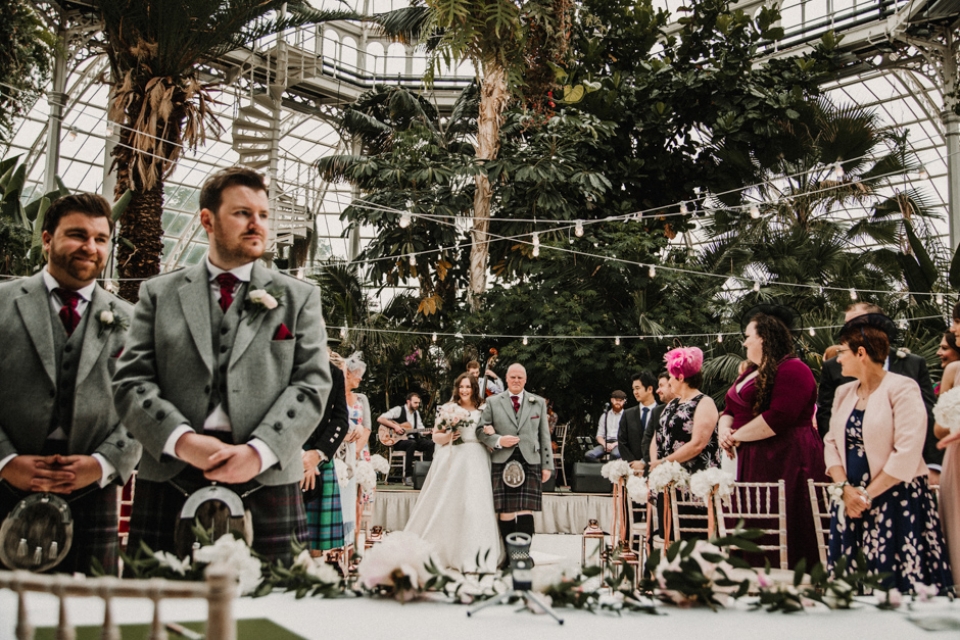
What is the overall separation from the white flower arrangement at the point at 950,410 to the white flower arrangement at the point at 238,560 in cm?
308

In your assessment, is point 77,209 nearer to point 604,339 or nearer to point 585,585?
point 585,585

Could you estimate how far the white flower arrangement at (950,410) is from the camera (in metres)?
3.54

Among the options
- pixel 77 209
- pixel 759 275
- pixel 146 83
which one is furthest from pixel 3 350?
pixel 759 275

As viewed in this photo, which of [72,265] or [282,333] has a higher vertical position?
[72,265]

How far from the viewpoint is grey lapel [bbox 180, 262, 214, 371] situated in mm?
2119

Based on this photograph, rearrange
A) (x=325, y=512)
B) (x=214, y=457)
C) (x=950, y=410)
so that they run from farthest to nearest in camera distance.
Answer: (x=325, y=512), (x=950, y=410), (x=214, y=457)

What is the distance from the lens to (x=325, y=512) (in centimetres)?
491

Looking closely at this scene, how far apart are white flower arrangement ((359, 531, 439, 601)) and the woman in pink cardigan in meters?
2.31

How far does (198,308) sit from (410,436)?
1146 cm

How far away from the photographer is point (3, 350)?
233cm

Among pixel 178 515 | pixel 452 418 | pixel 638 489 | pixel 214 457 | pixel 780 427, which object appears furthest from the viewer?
pixel 452 418

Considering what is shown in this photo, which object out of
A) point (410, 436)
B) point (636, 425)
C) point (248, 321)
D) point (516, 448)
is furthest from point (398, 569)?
point (410, 436)

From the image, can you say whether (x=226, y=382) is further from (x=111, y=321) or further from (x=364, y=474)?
(x=364, y=474)

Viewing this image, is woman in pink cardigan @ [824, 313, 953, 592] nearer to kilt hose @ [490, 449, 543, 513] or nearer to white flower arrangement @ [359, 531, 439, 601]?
white flower arrangement @ [359, 531, 439, 601]
